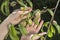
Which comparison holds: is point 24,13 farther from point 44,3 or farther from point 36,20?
point 44,3

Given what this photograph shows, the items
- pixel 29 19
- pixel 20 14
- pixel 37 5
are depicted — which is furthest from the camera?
pixel 37 5

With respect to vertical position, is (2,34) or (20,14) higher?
(20,14)

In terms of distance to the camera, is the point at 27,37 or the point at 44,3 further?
the point at 44,3

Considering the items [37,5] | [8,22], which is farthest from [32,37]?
[37,5]

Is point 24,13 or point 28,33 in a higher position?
point 24,13

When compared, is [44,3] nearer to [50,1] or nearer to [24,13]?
[50,1]

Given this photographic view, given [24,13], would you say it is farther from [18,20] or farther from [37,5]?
[37,5]

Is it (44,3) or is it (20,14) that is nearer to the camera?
(20,14)

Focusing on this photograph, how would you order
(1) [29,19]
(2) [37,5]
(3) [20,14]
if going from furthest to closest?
(2) [37,5], (1) [29,19], (3) [20,14]

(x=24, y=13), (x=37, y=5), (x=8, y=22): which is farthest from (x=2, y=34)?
(x=37, y=5)
